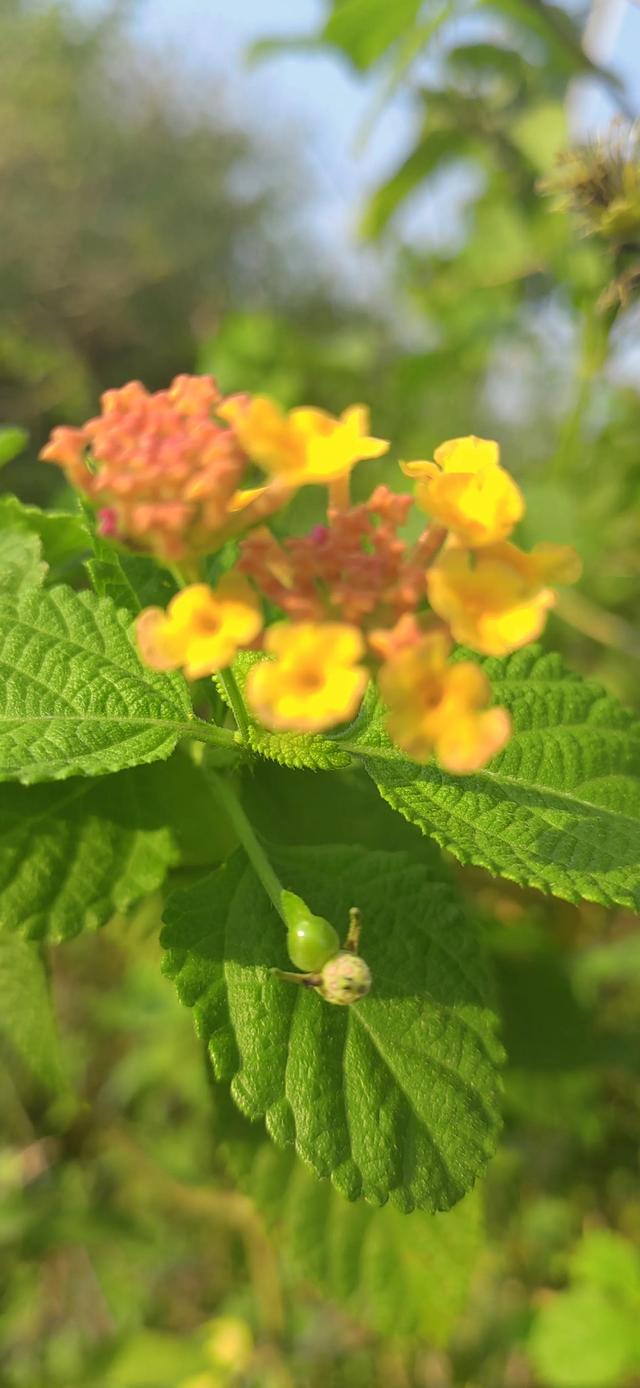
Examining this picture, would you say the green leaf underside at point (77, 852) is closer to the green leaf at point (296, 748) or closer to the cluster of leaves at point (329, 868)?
the cluster of leaves at point (329, 868)

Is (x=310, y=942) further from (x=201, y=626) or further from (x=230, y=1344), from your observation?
(x=230, y=1344)

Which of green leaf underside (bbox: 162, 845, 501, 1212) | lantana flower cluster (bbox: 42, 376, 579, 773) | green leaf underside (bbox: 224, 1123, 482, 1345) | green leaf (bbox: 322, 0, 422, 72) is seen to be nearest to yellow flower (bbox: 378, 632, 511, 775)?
lantana flower cluster (bbox: 42, 376, 579, 773)

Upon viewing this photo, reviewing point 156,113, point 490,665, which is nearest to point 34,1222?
point 490,665

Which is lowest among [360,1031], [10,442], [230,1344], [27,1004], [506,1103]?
[230,1344]

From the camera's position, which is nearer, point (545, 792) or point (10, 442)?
point (545, 792)

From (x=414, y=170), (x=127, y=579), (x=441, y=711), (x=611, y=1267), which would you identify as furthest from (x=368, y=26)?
(x=611, y=1267)

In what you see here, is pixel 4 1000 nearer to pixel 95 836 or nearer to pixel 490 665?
pixel 95 836

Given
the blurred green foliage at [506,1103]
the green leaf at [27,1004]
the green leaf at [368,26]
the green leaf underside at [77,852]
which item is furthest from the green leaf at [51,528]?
the green leaf at [368,26]
